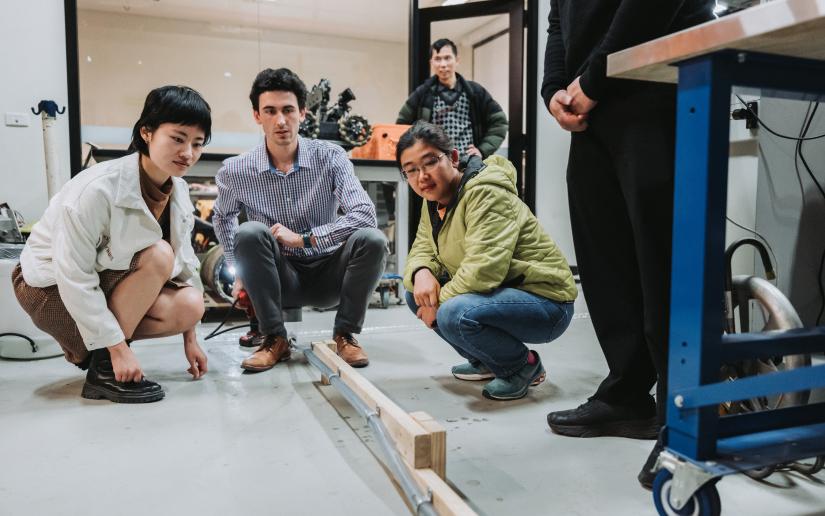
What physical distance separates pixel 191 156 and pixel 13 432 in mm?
809

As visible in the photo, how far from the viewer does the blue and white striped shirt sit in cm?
211

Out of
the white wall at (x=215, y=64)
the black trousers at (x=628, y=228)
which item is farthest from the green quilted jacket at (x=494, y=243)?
the white wall at (x=215, y=64)

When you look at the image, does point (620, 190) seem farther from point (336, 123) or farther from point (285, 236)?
point (336, 123)

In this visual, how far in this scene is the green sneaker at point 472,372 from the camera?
1.81 m

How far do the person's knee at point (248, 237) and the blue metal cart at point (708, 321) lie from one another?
1.42m

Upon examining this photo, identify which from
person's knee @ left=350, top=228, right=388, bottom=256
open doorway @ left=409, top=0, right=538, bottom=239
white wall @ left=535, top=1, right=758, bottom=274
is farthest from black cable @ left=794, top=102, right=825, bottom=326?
open doorway @ left=409, top=0, right=538, bottom=239

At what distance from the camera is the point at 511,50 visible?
413 centimetres

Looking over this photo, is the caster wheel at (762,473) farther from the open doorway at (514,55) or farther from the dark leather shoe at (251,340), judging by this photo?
the open doorway at (514,55)

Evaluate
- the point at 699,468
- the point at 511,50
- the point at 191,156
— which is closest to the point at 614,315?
the point at 699,468

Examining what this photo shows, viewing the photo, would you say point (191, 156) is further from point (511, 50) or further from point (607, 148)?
point (511, 50)

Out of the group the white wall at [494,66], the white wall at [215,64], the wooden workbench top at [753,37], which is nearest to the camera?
the wooden workbench top at [753,37]

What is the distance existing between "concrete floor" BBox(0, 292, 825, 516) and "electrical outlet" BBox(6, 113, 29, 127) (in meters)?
1.58

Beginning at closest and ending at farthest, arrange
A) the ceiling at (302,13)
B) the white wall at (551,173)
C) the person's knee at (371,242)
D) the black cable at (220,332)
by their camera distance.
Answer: the person's knee at (371,242), the black cable at (220,332), the white wall at (551,173), the ceiling at (302,13)

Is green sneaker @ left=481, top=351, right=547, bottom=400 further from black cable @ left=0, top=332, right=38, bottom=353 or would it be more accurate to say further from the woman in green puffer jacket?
black cable @ left=0, top=332, right=38, bottom=353
